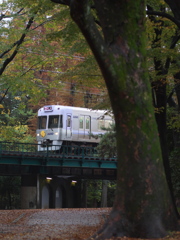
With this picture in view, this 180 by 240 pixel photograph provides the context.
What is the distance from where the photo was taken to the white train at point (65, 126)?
130 feet

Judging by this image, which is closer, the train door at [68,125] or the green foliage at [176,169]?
the green foliage at [176,169]

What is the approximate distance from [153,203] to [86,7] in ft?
13.0

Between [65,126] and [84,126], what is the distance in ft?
7.78

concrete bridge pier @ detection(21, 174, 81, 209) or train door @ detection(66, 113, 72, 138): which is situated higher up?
train door @ detection(66, 113, 72, 138)

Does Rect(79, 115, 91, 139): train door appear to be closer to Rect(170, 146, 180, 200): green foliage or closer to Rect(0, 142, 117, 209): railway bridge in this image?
Rect(0, 142, 117, 209): railway bridge

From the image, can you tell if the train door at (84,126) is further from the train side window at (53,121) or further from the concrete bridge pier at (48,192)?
the concrete bridge pier at (48,192)

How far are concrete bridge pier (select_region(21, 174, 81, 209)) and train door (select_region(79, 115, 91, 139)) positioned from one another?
4709mm

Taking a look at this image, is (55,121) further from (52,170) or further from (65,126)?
(52,170)

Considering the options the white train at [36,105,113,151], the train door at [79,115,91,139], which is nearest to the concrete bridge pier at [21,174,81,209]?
the white train at [36,105,113,151]

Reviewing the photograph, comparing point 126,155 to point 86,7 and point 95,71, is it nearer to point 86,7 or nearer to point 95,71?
point 86,7

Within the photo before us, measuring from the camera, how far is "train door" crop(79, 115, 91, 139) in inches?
1613

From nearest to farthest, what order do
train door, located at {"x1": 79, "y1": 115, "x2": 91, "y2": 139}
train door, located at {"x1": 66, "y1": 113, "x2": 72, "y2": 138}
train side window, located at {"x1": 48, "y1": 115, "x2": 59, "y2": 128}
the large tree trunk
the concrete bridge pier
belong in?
the large tree trunk
the concrete bridge pier
train door, located at {"x1": 66, "y1": 113, "x2": 72, "y2": 138}
train side window, located at {"x1": 48, "y1": 115, "x2": 59, "y2": 128}
train door, located at {"x1": 79, "y1": 115, "x2": 91, "y2": 139}

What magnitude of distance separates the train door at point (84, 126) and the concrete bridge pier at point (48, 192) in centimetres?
471

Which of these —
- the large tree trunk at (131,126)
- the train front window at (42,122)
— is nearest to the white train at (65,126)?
the train front window at (42,122)
